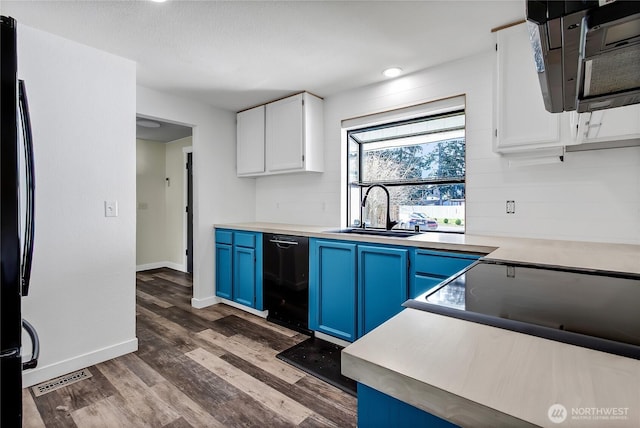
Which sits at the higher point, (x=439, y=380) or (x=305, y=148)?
(x=305, y=148)

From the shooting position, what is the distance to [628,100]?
45.2 inches

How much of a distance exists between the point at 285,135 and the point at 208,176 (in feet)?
3.53

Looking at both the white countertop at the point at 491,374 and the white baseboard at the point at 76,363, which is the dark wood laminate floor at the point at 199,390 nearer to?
the white baseboard at the point at 76,363

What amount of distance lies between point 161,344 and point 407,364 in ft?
9.15

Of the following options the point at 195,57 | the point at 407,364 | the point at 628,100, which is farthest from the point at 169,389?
the point at 628,100

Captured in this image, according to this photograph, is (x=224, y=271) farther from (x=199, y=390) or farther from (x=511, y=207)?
(x=511, y=207)

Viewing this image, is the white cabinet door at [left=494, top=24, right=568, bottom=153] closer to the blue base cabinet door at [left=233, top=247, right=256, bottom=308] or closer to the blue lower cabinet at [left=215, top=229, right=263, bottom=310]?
the blue lower cabinet at [left=215, top=229, right=263, bottom=310]

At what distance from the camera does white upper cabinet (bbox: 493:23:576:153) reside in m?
1.96

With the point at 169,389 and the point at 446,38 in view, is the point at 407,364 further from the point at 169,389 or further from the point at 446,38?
the point at 446,38

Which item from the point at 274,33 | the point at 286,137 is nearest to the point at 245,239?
the point at 286,137

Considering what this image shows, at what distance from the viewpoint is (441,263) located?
204 cm

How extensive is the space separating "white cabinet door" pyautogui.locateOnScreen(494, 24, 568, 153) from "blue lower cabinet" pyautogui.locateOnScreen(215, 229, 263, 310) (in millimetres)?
2329

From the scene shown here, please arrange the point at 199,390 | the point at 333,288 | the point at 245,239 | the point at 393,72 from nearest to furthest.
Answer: the point at 199,390 → the point at 333,288 → the point at 393,72 → the point at 245,239

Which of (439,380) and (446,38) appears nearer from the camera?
(439,380)
